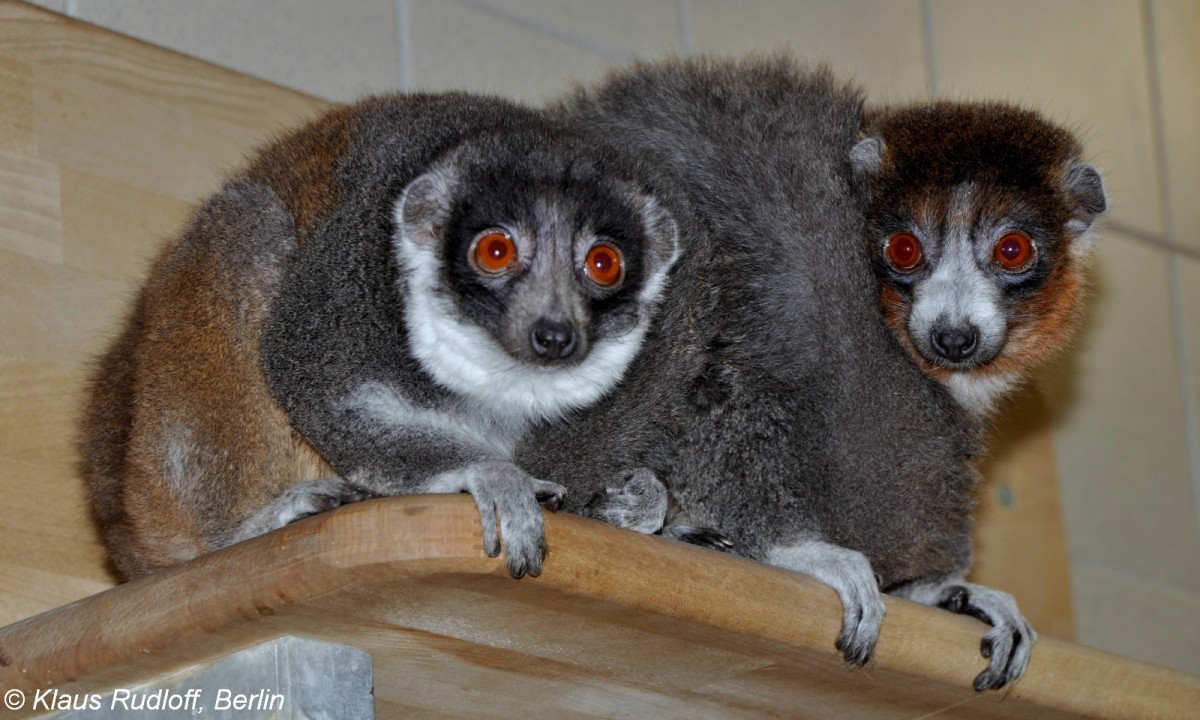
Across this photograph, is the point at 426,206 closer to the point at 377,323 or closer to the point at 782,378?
the point at 377,323

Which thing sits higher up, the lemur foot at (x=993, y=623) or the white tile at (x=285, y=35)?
the white tile at (x=285, y=35)

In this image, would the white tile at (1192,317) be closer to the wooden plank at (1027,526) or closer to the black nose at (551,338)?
the wooden plank at (1027,526)

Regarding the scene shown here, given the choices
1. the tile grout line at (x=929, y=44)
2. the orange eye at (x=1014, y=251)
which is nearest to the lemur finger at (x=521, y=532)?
the orange eye at (x=1014, y=251)

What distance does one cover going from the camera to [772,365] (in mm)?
3248

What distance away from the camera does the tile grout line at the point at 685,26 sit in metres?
5.00

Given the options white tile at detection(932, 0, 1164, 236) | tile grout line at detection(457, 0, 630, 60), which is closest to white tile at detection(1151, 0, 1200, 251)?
white tile at detection(932, 0, 1164, 236)

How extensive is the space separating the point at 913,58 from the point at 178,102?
2912 millimetres

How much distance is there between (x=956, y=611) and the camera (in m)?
3.50

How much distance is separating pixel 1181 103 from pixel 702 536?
4059 millimetres

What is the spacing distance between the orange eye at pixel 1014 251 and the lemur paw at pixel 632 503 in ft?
3.58

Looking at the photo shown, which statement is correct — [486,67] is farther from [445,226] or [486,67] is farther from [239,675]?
[239,675]

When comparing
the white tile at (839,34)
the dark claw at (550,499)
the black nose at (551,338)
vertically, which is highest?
the white tile at (839,34)

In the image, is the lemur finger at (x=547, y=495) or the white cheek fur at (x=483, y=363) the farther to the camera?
the white cheek fur at (x=483, y=363)

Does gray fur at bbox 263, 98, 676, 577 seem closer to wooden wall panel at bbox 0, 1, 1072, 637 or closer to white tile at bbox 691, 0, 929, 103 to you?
wooden wall panel at bbox 0, 1, 1072, 637
